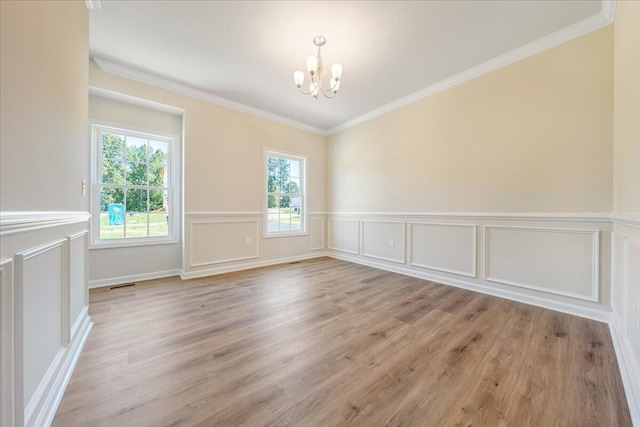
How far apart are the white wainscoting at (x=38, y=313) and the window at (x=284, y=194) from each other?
2824mm

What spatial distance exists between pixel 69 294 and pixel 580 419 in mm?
2858

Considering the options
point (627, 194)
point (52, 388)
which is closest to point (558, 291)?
point (627, 194)

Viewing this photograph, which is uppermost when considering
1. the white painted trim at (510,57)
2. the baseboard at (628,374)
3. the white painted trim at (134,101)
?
the white painted trim at (510,57)

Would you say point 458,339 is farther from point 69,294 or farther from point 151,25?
point 151,25

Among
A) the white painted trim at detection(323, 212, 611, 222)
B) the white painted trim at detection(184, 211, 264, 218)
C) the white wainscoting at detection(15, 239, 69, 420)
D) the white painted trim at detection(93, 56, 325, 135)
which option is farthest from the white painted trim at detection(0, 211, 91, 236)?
the white painted trim at detection(323, 212, 611, 222)

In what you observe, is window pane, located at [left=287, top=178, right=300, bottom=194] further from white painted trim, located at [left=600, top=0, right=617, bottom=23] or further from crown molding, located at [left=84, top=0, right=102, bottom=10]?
white painted trim, located at [left=600, top=0, right=617, bottom=23]

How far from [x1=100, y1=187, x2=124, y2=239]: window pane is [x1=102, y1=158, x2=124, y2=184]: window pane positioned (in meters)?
0.11

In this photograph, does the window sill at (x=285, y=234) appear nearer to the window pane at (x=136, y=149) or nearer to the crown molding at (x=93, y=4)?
the window pane at (x=136, y=149)

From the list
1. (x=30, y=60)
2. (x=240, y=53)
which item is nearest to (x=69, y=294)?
(x=30, y=60)

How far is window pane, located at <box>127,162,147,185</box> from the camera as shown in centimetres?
326

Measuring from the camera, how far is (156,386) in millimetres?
1313

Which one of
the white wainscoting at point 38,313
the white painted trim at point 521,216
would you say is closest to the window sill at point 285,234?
the white painted trim at point 521,216

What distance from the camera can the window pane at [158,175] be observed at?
3.44 metres

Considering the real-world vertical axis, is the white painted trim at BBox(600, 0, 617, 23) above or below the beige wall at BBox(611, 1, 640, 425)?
above
